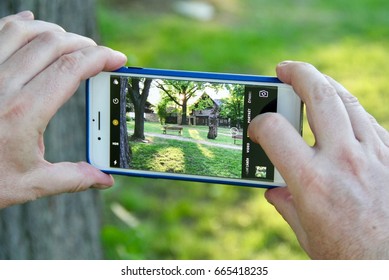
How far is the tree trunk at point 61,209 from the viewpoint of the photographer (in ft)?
7.34

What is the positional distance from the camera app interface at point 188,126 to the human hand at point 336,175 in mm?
260

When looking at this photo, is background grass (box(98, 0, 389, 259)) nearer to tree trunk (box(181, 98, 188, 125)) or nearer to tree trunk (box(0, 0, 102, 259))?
tree trunk (box(0, 0, 102, 259))

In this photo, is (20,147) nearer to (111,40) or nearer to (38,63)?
(38,63)

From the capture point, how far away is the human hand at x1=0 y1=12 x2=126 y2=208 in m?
1.45

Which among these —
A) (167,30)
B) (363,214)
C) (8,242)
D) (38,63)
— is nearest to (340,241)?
(363,214)

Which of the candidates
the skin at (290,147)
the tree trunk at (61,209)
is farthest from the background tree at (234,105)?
the tree trunk at (61,209)

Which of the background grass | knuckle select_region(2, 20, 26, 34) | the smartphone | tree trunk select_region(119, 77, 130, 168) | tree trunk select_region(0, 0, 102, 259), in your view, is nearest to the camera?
knuckle select_region(2, 20, 26, 34)

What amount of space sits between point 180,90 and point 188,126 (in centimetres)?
10

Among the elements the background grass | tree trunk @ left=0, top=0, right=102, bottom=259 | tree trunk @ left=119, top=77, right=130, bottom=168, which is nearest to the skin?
tree trunk @ left=119, top=77, right=130, bottom=168

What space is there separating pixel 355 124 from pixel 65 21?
1.31m

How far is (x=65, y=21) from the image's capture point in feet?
7.77

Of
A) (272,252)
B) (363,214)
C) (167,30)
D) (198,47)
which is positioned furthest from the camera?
(167,30)

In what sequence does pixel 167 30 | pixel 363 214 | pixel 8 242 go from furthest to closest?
pixel 167 30, pixel 8 242, pixel 363 214

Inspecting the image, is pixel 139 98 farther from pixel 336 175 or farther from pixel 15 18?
pixel 336 175
